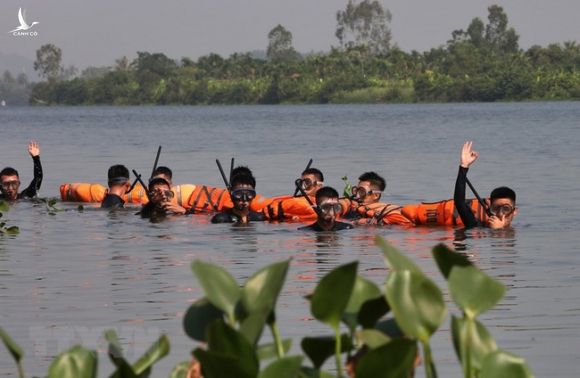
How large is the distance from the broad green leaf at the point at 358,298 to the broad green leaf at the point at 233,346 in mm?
396

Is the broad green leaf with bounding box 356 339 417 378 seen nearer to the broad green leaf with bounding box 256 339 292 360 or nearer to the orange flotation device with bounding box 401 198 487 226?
the broad green leaf with bounding box 256 339 292 360

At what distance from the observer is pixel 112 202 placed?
74.3 feet

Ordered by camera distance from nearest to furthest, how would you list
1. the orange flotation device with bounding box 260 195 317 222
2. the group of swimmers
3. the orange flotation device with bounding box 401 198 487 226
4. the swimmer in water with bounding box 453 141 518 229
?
the swimmer in water with bounding box 453 141 518 229, the group of swimmers, the orange flotation device with bounding box 401 198 487 226, the orange flotation device with bounding box 260 195 317 222

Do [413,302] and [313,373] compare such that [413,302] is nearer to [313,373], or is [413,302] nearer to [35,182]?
[313,373]

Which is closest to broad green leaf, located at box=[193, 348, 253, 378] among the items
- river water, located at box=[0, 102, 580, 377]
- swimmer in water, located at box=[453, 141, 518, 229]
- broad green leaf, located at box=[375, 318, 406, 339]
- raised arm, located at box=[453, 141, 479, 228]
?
broad green leaf, located at box=[375, 318, 406, 339]

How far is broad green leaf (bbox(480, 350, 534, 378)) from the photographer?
4.21 meters

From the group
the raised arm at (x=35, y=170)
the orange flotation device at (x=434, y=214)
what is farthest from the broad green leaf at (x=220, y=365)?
the raised arm at (x=35, y=170)

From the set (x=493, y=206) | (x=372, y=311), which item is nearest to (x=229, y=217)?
(x=493, y=206)

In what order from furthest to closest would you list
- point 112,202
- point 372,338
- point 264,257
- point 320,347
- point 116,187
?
1. point 116,187
2. point 112,202
3. point 264,257
4. point 320,347
5. point 372,338

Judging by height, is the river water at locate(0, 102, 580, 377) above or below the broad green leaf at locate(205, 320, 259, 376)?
below

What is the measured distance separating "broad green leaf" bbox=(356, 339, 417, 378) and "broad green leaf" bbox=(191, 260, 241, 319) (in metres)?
0.41

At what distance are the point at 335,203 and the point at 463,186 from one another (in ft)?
5.21

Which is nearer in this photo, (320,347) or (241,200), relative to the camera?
(320,347)

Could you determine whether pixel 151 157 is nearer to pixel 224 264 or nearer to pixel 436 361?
pixel 224 264
